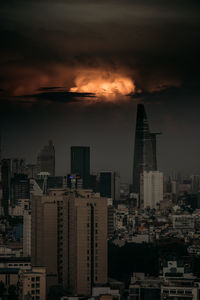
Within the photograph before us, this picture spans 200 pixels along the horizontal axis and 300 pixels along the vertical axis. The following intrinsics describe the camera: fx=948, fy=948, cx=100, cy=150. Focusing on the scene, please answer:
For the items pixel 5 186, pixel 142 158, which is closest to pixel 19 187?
pixel 5 186

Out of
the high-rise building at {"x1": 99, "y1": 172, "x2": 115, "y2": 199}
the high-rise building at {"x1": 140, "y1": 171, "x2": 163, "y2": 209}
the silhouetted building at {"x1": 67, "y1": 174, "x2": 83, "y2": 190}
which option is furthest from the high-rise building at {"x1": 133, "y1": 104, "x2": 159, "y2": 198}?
the silhouetted building at {"x1": 67, "y1": 174, "x2": 83, "y2": 190}

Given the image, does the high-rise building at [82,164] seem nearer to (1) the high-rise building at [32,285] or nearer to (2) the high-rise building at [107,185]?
(2) the high-rise building at [107,185]

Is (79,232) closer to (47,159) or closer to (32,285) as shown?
(32,285)

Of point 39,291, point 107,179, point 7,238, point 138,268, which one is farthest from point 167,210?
point 39,291

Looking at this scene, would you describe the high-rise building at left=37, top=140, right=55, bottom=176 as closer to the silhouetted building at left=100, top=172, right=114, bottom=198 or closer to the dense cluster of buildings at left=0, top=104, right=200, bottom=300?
the dense cluster of buildings at left=0, top=104, right=200, bottom=300

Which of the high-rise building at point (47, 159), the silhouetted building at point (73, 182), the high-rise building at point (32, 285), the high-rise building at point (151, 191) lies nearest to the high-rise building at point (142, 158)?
the high-rise building at point (151, 191)

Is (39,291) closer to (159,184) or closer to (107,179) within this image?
(107,179)

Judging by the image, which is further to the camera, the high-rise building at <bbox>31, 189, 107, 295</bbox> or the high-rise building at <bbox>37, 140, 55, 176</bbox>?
the high-rise building at <bbox>37, 140, 55, 176</bbox>
